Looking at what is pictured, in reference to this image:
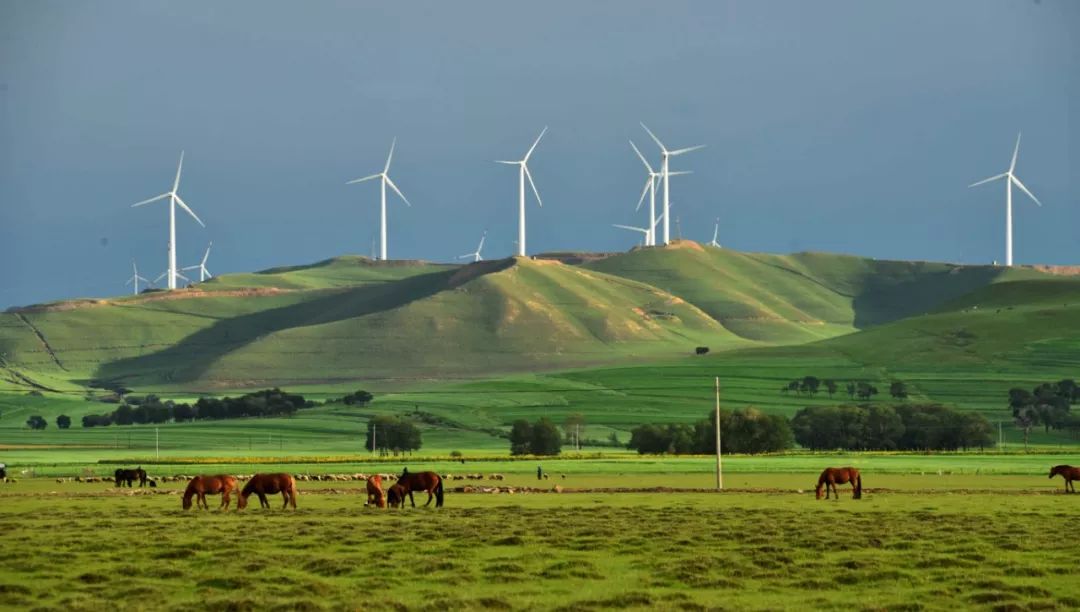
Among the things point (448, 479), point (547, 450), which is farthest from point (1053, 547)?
point (547, 450)

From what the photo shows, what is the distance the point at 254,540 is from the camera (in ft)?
144

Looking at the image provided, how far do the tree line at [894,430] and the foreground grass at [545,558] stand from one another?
369ft

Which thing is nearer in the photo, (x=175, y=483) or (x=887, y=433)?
(x=175, y=483)

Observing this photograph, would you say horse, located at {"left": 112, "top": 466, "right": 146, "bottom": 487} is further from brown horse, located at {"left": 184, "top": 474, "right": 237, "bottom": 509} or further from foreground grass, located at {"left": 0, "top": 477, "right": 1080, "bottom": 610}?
foreground grass, located at {"left": 0, "top": 477, "right": 1080, "bottom": 610}

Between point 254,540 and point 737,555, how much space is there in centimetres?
1332

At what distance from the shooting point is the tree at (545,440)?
15888 centimetres

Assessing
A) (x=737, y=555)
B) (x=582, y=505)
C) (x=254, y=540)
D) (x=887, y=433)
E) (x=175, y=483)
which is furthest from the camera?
(x=887, y=433)

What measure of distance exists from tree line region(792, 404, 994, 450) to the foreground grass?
4428 inches

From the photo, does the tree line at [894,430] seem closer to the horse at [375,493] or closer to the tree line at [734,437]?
the tree line at [734,437]

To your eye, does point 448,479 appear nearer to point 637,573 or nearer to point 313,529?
point 313,529

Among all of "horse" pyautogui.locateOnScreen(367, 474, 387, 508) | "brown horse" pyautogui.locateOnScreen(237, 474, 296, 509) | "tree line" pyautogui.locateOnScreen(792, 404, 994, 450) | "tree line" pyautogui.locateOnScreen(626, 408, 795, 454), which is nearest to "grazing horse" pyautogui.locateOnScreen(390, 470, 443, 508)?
"horse" pyautogui.locateOnScreen(367, 474, 387, 508)

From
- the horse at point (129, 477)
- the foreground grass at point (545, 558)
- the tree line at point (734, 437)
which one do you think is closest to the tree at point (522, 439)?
the tree line at point (734, 437)

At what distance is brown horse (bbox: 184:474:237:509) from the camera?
59.7m

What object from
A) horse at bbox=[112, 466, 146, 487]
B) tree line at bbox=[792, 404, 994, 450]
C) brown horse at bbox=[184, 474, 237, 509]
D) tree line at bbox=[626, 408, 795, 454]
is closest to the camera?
brown horse at bbox=[184, 474, 237, 509]
